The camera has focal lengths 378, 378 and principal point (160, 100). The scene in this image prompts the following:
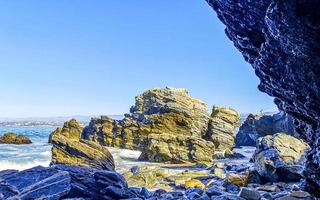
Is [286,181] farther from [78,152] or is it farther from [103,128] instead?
[103,128]

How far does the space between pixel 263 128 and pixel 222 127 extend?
352 inches

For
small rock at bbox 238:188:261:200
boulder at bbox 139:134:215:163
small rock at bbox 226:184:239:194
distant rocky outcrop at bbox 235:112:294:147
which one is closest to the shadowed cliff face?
small rock at bbox 238:188:261:200

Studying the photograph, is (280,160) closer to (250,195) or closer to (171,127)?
(250,195)

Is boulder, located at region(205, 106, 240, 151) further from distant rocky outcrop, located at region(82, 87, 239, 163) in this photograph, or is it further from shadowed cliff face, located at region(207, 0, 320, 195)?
shadowed cliff face, located at region(207, 0, 320, 195)

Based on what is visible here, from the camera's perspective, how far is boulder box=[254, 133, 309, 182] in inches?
640

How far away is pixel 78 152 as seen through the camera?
81.6ft

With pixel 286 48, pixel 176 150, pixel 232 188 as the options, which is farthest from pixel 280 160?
pixel 176 150

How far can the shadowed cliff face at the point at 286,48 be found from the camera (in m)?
5.97

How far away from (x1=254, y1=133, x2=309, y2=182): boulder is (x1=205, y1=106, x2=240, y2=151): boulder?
111 ft

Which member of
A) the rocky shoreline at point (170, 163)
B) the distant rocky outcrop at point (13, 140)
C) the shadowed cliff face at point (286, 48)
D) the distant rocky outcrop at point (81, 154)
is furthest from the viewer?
the distant rocky outcrop at point (13, 140)

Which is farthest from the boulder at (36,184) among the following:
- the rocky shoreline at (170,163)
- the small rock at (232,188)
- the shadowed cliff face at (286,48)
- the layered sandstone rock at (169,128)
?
the layered sandstone rock at (169,128)

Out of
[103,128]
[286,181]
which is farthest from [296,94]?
[103,128]

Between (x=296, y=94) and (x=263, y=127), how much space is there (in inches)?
2163

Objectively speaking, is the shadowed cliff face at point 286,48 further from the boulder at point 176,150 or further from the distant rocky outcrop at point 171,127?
the distant rocky outcrop at point 171,127
